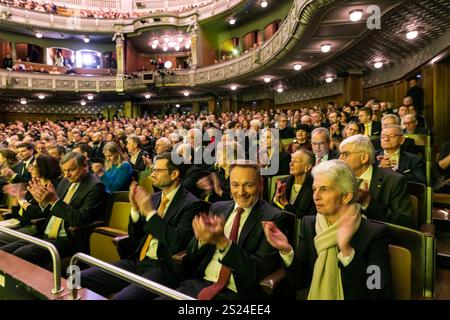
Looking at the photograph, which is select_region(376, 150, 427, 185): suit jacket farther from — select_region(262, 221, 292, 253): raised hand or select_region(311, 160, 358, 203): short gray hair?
select_region(262, 221, 292, 253): raised hand

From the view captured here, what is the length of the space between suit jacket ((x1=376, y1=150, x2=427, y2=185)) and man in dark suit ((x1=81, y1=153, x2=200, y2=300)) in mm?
1720

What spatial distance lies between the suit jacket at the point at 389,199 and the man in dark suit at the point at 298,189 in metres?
0.38

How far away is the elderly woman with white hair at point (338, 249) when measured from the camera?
4.02 ft

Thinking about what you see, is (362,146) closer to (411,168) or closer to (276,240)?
(411,168)

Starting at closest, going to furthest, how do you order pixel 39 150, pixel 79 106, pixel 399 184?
pixel 399 184 → pixel 39 150 → pixel 79 106

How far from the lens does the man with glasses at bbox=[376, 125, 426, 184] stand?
247 centimetres

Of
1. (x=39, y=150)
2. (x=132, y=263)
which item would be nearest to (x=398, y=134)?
(x=132, y=263)

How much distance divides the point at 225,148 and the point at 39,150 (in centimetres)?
309

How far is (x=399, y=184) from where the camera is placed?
6.19 feet

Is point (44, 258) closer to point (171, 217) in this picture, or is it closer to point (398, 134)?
point (171, 217)

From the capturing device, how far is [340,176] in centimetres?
137

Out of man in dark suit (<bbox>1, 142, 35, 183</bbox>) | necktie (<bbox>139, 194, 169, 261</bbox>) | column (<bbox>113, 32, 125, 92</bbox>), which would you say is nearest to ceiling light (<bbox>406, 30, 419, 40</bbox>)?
necktie (<bbox>139, 194, 169, 261</bbox>)

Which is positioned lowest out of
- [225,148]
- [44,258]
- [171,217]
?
[44,258]

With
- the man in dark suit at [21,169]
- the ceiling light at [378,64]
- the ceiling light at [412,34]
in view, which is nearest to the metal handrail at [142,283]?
the man in dark suit at [21,169]
